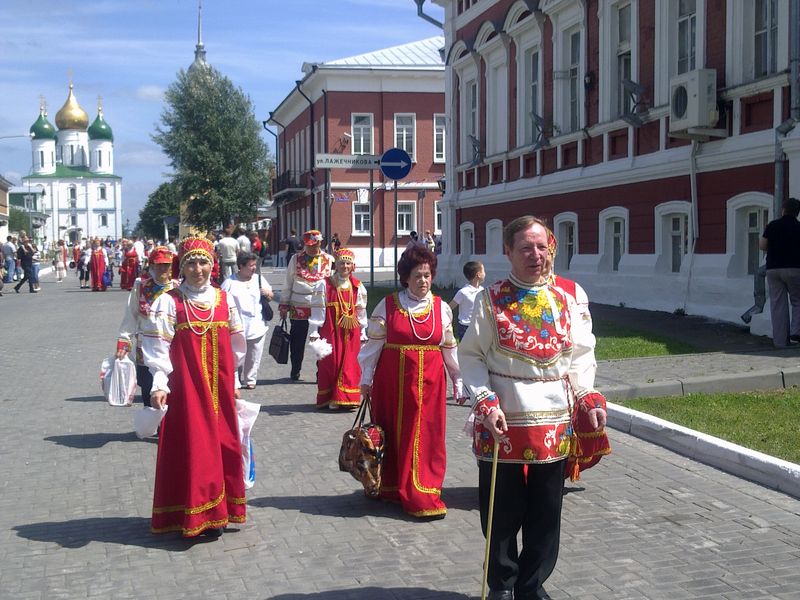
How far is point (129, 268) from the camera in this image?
33156 millimetres

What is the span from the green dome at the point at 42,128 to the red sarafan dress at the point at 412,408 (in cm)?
14254

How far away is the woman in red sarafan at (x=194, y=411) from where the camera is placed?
598 cm

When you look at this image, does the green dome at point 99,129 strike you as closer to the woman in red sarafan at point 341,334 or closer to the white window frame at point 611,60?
the white window frame at point 611,60

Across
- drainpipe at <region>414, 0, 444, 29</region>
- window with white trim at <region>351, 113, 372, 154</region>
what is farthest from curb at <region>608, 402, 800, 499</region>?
window with white trim at <region>351, 113, 372, 154</region>

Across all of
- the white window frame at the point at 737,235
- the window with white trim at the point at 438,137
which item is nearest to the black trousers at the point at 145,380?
the white window frame at the point at 737,235

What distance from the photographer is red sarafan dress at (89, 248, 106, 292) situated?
3441 cm

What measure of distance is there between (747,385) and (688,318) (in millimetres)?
5955

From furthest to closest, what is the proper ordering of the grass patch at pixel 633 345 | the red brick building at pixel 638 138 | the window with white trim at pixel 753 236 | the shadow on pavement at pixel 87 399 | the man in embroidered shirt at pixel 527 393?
the window with white trim at pixel 753 236, the red brick building at pixel 638 138, the grass patch at pixel 633 345, the shadow on pavement at pixel 87 399, the man in embroidered shirt at pixel 527 393

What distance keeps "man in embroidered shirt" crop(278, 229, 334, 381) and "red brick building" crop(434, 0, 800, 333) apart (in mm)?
6510

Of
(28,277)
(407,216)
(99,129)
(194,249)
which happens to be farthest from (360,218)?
(99,129)

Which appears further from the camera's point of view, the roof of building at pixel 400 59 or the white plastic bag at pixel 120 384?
the roof of building at pixel 400 59

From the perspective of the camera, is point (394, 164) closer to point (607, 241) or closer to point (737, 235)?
point (607, 241)

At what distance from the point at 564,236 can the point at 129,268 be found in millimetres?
16438

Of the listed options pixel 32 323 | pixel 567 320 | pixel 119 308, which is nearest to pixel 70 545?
pixel 567 320
